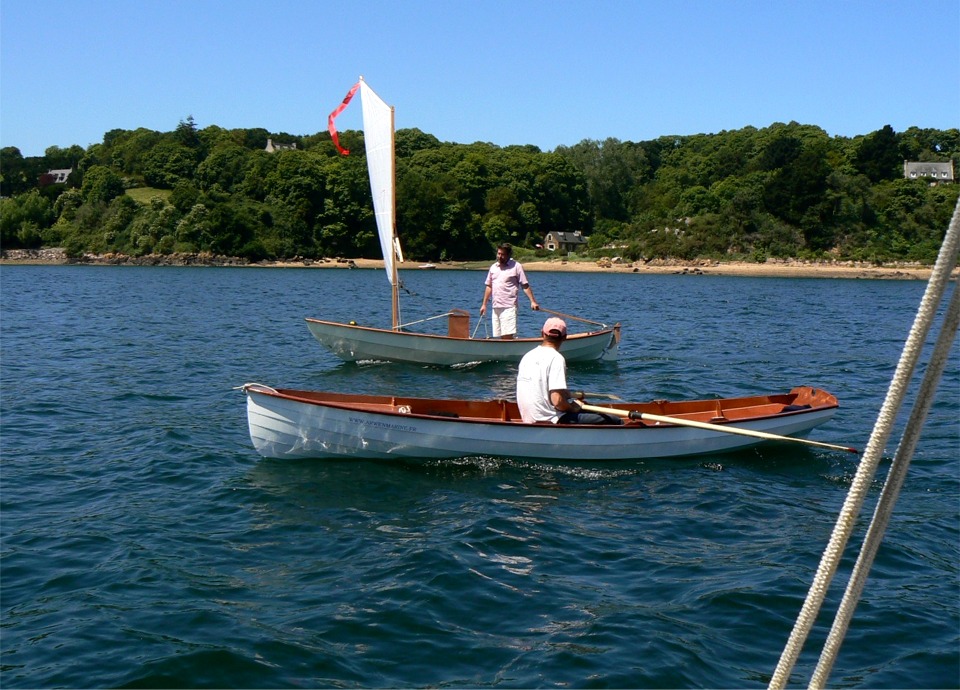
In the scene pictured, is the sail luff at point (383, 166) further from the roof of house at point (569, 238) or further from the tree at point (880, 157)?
the tree at point (880, 157)

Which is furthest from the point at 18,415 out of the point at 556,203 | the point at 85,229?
the point at 556,203

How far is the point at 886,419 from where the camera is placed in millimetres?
2848

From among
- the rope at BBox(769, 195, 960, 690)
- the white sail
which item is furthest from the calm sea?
the white sail

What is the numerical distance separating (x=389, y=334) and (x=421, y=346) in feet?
2.62

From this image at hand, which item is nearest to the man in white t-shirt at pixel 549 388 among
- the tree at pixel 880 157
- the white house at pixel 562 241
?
the white house at pixel 562 241

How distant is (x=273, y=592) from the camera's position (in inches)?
300

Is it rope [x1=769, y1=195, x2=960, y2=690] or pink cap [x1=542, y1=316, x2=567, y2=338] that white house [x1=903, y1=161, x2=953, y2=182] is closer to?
pink cap [x1=542, y1=316, x2=567, y2=338]

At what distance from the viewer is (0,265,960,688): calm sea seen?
21.3 feet

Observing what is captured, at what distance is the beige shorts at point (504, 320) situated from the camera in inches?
794

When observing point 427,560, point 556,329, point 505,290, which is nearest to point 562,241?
point 505,290

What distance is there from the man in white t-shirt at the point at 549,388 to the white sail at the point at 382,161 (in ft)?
32.3

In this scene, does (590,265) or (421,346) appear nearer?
(421,346)

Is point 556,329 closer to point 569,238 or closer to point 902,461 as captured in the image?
point 902,461

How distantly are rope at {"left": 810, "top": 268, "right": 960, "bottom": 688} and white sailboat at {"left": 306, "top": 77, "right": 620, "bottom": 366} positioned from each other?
55.6ft
